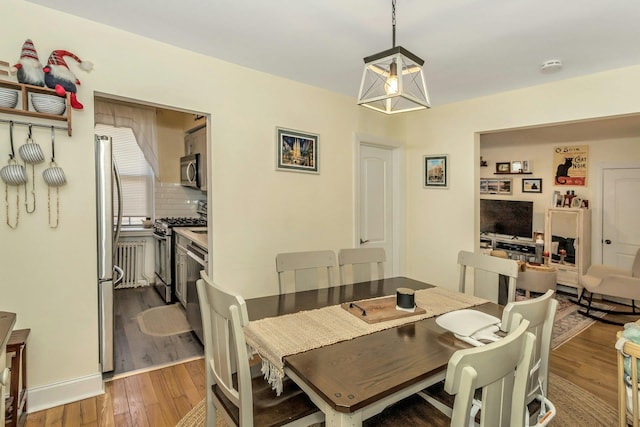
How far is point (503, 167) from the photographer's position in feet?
19.4

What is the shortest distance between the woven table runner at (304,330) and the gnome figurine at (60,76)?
67.6 inches

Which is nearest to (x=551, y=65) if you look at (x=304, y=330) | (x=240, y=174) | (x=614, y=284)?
(x=240, y=174)

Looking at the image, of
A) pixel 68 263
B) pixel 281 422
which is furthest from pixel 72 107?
pixel 281 422

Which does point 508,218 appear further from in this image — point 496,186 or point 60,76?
point 60,76

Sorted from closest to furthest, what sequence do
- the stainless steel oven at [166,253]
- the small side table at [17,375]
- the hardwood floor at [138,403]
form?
the small side table at [17,375], the hardwood floor at [138,403], the stainless steel oven at [166,253]

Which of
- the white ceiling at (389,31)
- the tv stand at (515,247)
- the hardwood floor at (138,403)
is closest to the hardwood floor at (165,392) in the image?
the hardwood floor at (138,403)

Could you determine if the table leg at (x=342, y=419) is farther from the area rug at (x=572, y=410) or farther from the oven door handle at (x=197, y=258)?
the oven door handle at (x=197, y=258)

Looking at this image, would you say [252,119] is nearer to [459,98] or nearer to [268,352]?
[268,352]

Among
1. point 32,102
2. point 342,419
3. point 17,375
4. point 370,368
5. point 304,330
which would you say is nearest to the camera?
point 342,419

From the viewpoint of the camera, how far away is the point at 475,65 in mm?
2594

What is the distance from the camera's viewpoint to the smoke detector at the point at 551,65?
2.48 m

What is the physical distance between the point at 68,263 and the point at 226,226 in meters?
1.03

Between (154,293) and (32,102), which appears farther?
(154,293)

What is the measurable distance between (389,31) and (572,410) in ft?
9.01
